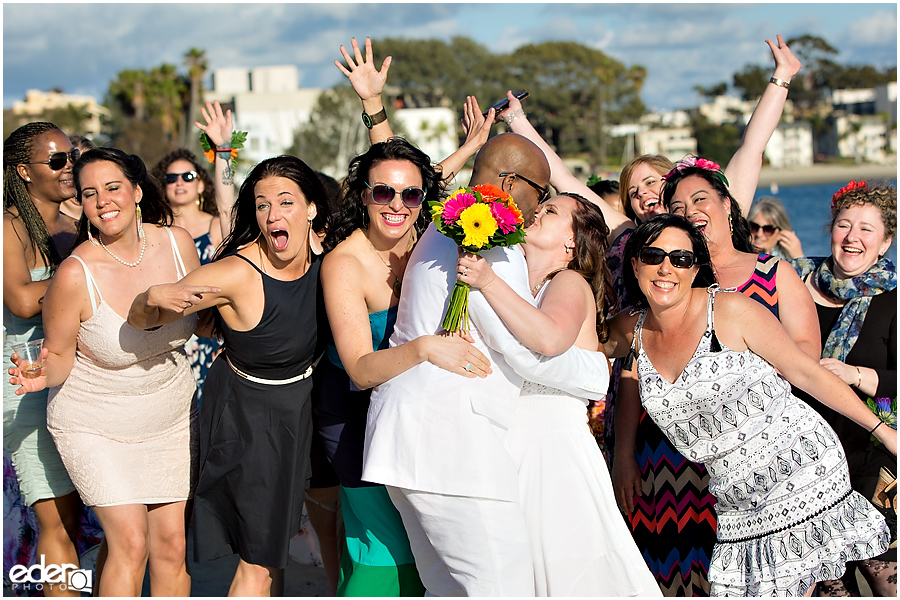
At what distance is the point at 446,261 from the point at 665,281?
103 cm

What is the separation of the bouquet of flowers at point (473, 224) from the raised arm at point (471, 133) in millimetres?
1721

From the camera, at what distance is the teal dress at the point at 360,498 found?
371 centimetres

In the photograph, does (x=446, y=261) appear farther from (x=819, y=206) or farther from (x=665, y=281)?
(x=819, y=206)

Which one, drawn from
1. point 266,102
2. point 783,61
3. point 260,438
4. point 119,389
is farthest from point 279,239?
point 266,102

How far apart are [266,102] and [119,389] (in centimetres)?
7682

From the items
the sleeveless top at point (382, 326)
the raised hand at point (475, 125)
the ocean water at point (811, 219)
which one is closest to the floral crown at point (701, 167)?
the raised hand at point (475, 125)

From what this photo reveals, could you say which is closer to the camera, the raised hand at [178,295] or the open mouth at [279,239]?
the raised hand at [178,295]

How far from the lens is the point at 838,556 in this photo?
3434 millimetres

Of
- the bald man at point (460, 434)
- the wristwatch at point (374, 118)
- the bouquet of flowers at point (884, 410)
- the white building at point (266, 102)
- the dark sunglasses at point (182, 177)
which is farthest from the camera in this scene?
the white building at point (266, 102)

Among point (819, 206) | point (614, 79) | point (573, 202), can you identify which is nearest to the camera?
point (573, 202)

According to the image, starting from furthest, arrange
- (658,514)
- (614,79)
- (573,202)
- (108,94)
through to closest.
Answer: (614,79) → (108,94) → (658,514) → (573,202)

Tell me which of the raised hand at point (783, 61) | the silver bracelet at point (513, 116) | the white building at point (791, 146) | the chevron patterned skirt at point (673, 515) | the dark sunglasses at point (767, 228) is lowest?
the chevron patterned skirt at point (673, 515)

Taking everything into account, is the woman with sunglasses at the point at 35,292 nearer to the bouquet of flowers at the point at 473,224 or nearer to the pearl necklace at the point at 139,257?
the pearl necklace at the point at 139,257

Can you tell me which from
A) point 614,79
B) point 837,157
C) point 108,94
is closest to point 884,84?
point 837,157
